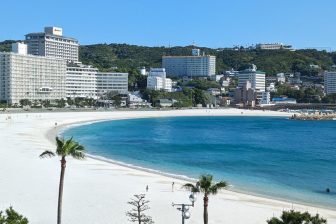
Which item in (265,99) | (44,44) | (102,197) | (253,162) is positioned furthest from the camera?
(265,99)

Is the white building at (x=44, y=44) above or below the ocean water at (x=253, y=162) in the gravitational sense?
above

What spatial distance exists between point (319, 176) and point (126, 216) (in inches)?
809

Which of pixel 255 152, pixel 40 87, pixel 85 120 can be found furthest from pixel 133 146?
pixel 40 87

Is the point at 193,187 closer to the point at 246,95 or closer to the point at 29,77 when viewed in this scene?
the point at 29,77

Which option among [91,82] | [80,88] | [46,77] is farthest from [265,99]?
[46,77]

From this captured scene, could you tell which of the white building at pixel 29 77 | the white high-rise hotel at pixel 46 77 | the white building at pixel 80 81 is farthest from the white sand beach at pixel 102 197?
the white building at pixel 80 81

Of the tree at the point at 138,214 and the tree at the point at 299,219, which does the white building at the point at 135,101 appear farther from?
the tree at the point at 299,219

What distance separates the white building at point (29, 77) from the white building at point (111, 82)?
59.2 ft

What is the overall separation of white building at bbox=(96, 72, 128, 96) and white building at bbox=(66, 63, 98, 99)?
6.08m

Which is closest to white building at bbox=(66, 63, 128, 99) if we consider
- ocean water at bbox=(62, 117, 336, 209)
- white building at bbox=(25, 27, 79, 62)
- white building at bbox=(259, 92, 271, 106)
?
white building at bbox=(25, 27, 79, 62)

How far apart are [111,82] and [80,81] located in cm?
1319

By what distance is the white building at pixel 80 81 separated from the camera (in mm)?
170875

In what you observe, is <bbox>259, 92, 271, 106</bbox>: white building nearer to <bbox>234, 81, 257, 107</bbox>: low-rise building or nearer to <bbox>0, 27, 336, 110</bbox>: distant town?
<bbox>0, 27, 336, 110</bbox>: distant town

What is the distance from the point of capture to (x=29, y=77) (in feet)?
513
